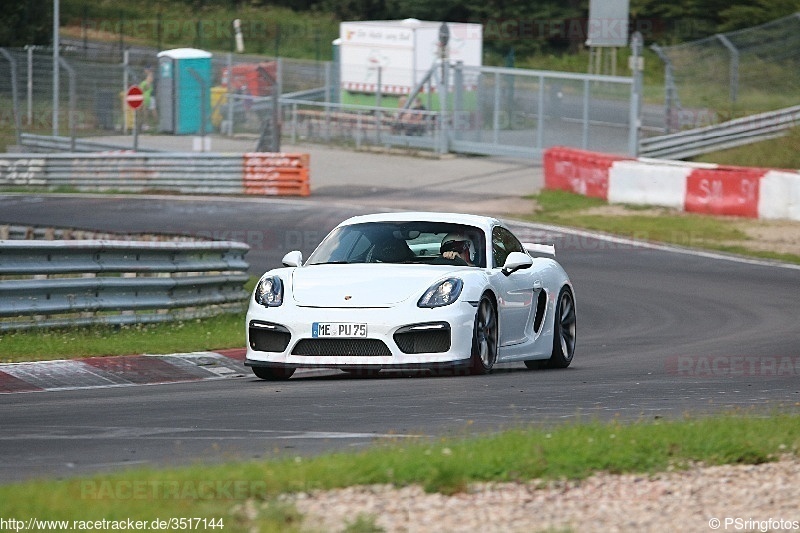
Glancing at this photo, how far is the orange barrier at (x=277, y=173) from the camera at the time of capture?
1238 inches

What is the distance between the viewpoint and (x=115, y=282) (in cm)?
1391

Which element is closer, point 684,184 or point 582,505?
point 582,505

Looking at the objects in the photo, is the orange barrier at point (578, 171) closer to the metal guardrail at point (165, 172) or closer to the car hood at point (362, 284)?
the metal guardrail at point (165, 172)

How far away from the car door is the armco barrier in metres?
19.6

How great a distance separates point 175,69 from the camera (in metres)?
41.7

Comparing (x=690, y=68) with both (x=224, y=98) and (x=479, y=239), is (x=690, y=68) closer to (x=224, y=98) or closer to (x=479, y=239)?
(x=224, y=98)

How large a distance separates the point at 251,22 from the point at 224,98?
85.2ft

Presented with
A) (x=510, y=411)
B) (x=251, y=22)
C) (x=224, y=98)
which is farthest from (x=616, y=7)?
(x=510, y=411)

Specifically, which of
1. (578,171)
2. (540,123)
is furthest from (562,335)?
(540,123)

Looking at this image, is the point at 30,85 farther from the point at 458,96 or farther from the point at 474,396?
the point at 474,396

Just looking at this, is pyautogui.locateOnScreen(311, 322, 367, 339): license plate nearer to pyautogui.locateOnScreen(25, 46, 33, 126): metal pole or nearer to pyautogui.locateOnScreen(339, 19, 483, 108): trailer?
pyautogui.locateOnScreen(25, 46, 33, 126): metal pole

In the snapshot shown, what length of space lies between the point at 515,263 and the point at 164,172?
21790 millimetres

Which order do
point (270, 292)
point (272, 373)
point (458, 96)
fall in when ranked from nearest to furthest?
point (270, 292) → point (272, 373) → point (458, 96)
